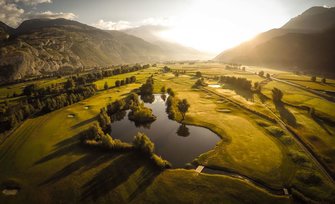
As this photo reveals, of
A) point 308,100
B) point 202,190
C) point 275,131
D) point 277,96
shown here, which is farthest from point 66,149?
point 308,100

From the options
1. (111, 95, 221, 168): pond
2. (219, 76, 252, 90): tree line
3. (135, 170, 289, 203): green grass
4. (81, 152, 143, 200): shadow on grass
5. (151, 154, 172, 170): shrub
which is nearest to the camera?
(135, 170, 289, 203): green grass

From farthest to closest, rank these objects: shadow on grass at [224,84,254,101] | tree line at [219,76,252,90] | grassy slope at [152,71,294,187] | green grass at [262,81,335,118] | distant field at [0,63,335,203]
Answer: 1. tree line at [219,76,252,90]
2. shadow on grass at [224,84,254,101]
3. green grass at [262,81,335,118]
4. grassy slope at [152,71,294,187]
5. distant field at [0,63,335,203]

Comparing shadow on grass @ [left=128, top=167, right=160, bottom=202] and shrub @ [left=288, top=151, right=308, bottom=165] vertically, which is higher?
shrub @ [left=288, top=151, right=308, bottom=165]

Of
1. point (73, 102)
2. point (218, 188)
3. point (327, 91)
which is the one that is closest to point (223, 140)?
point (218, 188)

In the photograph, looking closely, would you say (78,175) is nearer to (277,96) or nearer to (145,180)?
(145,180)

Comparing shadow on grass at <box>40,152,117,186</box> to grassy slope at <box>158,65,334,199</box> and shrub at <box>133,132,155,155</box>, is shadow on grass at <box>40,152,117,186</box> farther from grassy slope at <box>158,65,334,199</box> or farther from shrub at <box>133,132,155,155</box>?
grassy slope at <box>158,65,334,199</box>

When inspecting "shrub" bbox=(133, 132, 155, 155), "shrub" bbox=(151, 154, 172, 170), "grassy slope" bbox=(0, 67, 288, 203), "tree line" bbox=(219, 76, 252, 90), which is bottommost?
"grassy slope" bbox=(0, 67, 288, 203)

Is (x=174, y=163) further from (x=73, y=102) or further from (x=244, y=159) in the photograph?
(x=73, y=102)

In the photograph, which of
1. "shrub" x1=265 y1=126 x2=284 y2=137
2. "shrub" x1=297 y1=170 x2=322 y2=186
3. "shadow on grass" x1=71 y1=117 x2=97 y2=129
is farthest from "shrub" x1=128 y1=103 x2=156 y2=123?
"shrub" x1=297 y1=170 x2=322 y2=186
